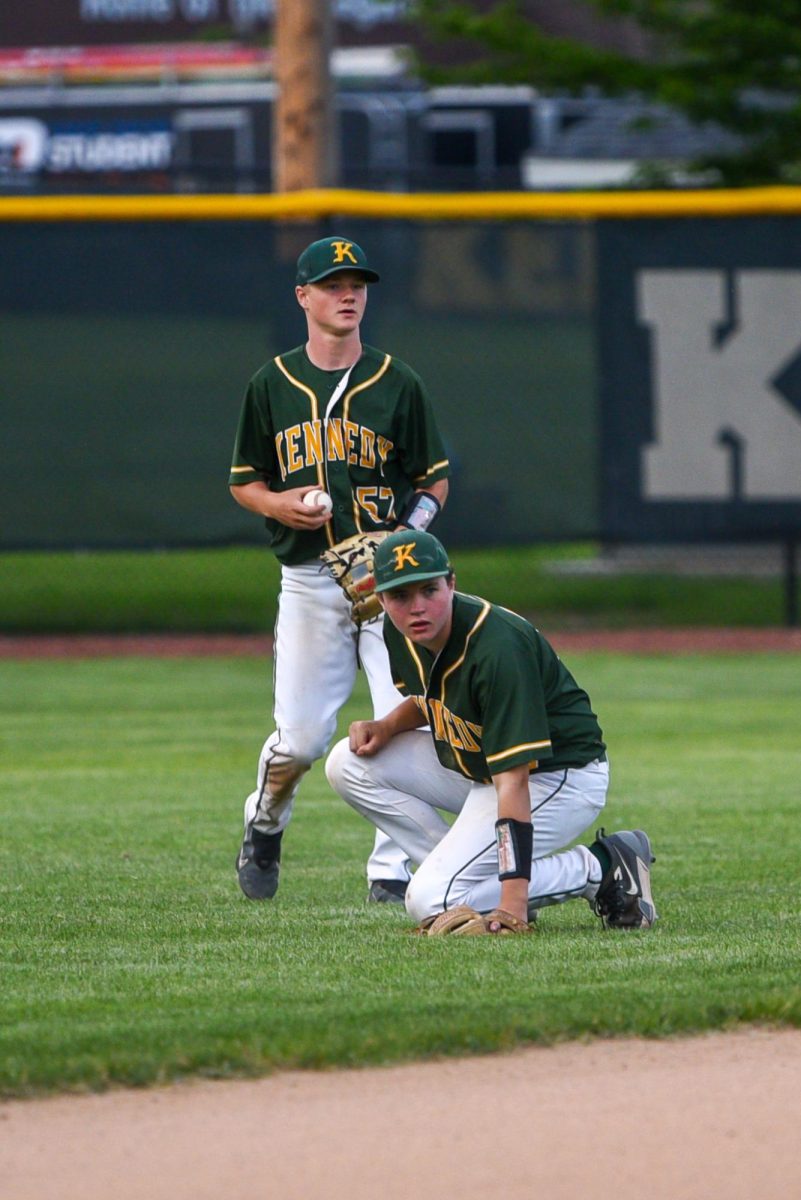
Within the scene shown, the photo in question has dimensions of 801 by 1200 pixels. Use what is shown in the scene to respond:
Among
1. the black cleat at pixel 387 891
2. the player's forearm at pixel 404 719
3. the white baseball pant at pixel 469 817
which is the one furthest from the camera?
the black cleat at pixel 387 891

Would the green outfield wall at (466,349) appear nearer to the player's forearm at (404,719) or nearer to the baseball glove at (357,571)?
the baseball glove at (357,571)

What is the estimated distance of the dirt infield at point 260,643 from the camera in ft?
45.8

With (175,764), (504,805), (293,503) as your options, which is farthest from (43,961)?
(175,764)

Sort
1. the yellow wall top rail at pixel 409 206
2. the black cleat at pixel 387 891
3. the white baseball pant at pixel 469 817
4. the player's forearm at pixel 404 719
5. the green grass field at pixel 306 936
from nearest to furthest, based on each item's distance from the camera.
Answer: the green grass field at pixel 306 936
the white baseball pant at pixel 469 817
the player's forearm at pixel 404 719
the black cleat at pixel 387 891
the yellow wall top rail at pixel 409 206

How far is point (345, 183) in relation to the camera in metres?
15.4

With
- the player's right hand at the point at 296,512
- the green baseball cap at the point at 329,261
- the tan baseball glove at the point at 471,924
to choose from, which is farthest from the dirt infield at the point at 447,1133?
the green baseball cap at the point at 329,261

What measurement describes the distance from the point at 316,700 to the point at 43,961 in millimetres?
1439

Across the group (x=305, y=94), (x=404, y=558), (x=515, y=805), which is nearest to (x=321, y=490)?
(x=404, y=558)

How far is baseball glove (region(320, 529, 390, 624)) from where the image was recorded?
5.79 metres

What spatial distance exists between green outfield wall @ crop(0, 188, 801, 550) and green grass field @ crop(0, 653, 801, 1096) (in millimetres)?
3757

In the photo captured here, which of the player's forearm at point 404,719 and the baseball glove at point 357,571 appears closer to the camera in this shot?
the player's forearm at point 404,719

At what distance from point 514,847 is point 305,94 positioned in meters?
10.5

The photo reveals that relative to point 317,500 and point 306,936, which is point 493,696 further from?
point 317,500

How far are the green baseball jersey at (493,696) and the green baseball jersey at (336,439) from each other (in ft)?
2.53
